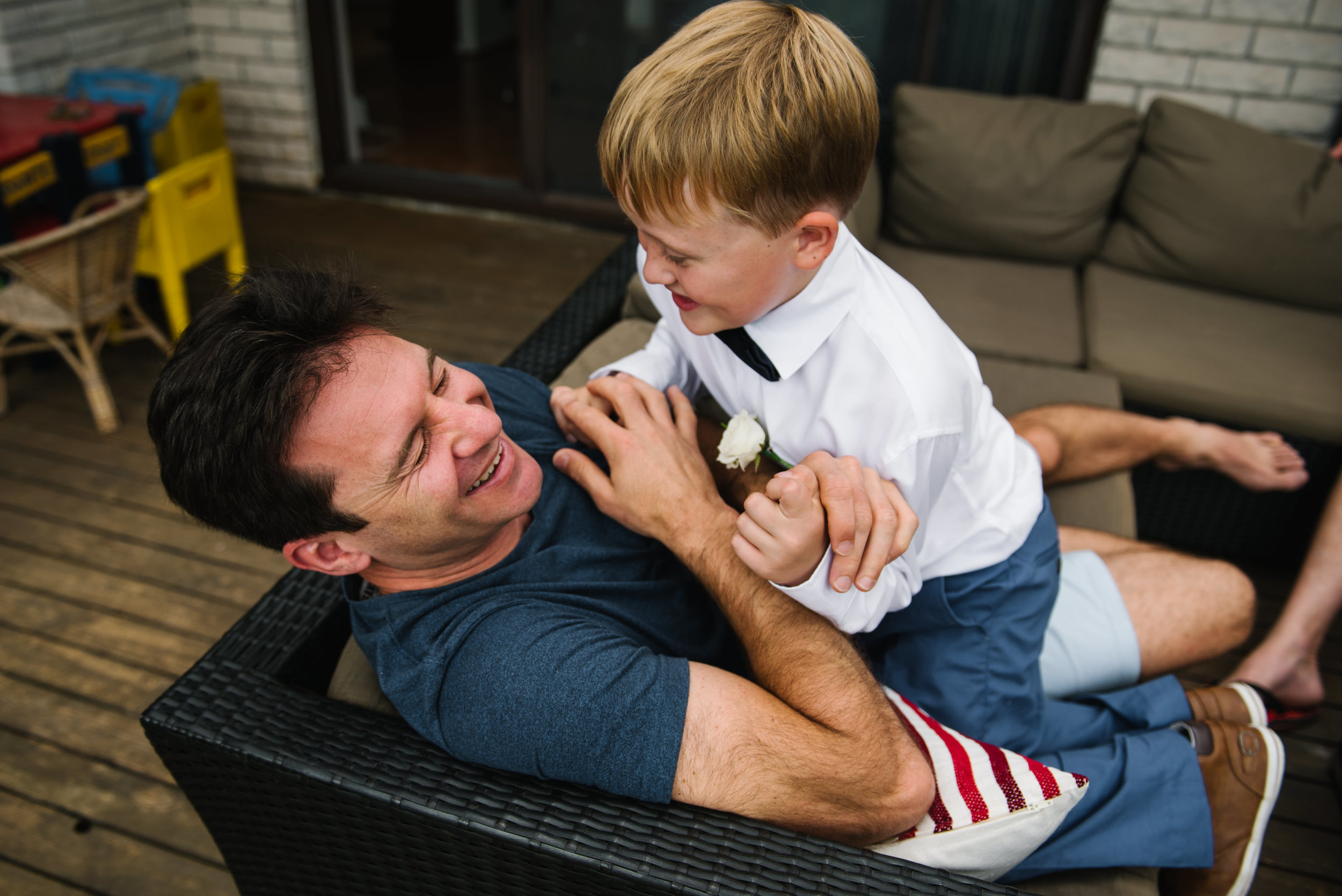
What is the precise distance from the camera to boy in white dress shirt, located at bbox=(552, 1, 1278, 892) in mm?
988

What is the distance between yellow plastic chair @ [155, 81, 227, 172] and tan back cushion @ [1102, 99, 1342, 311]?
3878mm

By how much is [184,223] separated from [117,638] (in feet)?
5.34

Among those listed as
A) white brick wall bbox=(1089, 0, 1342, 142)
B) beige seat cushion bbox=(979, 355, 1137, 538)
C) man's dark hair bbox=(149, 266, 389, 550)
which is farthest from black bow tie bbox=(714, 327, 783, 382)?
white brick wall bbox=(1089, 0, 1342, 142)

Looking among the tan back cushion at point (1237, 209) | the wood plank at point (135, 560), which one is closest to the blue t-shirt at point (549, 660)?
the wood plank at point (135, 560)

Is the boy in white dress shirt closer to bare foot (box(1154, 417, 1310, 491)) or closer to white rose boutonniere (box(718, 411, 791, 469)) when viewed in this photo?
white rose boutonniere (box(718, 411, 791, 469))

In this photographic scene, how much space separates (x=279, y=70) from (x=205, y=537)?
3123mm

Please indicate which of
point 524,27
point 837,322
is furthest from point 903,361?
point 524,27

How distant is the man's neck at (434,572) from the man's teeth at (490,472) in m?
0.10

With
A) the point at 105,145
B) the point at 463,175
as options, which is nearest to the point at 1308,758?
the point at 105,145

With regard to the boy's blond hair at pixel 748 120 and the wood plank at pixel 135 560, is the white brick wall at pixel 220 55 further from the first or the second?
the boy's blond hair at pixel 748 120

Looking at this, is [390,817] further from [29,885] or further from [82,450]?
[82,450]

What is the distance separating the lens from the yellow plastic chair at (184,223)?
119 inches

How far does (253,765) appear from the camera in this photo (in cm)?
103

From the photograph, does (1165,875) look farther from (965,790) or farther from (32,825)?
(32,825)
